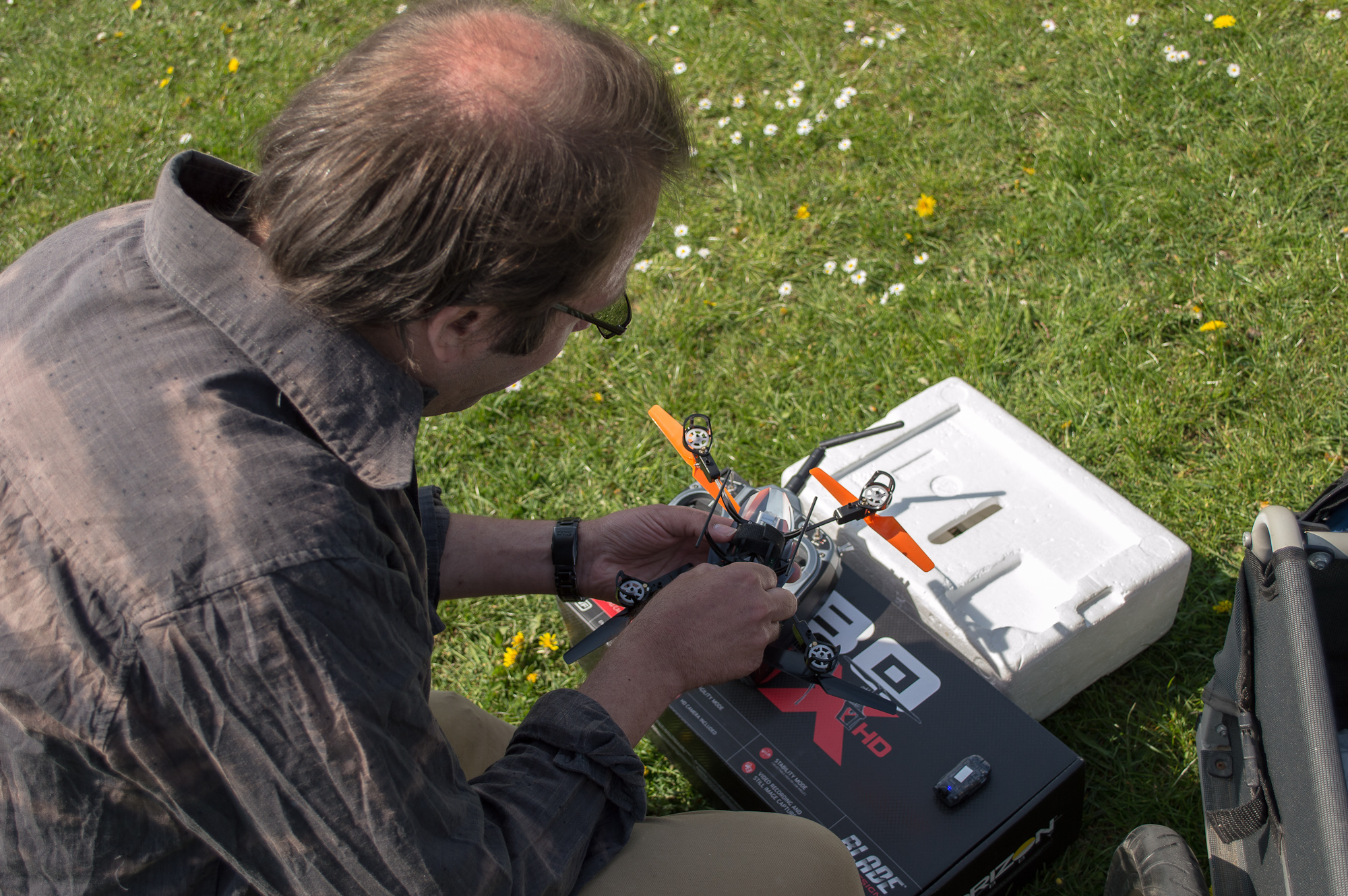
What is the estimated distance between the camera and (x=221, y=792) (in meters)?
1.13

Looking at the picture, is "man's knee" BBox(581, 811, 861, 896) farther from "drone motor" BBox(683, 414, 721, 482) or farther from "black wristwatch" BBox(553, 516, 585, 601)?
"drone motor" BBox(683, 414, 721, 482)

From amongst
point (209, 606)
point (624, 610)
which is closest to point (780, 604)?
point (624, 610)

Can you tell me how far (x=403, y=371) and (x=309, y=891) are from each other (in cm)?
64

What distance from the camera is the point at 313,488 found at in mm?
1144

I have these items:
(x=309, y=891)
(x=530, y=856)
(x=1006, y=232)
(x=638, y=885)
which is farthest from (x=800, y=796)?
(x=1006, y=232)

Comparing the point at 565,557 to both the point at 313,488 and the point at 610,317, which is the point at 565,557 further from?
the point at 313,488

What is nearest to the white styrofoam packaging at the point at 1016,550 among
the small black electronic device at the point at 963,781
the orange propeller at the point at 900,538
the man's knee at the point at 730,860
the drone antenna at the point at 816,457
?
the drone antenna at the point at 816,457

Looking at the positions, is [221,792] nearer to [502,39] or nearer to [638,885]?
[638,885]

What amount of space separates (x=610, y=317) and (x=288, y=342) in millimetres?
487

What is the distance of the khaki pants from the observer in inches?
57.2

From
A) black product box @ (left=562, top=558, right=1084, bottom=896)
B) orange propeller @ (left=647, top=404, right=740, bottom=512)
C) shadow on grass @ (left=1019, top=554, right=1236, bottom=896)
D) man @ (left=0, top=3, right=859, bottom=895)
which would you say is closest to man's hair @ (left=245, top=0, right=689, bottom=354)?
man @ (left=0, top=3, right=859, bottom=895)

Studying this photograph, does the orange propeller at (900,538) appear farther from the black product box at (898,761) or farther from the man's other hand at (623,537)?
the man's other hand at (623,537)

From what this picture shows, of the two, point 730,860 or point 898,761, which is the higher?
point 730,860

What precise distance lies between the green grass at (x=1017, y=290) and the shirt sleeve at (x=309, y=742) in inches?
45.2
